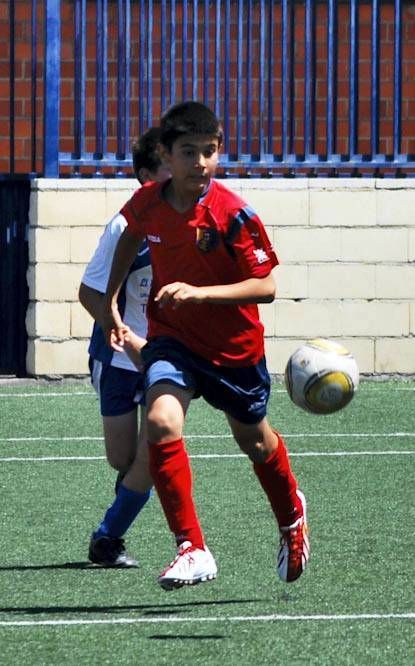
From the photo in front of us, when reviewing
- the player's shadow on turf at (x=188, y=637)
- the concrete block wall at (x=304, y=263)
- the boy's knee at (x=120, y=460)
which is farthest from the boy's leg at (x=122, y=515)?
the concrete block wall at (x=304, y=263)

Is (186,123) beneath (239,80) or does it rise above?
beneath

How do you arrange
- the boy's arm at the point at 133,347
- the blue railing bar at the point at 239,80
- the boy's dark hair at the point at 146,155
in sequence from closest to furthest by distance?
the boy's arm at the point at 133,347 < the boy's dark hair at the point at 146,155 < the blue railing bar at the point at 239,80

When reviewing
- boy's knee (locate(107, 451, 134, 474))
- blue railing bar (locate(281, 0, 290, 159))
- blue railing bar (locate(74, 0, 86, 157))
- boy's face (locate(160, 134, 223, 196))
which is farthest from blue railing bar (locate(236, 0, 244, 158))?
boy's face (locate(160, 134, 223, 196))

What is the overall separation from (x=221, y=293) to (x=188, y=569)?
92 centimetres

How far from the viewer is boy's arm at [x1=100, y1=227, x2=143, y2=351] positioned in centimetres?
602

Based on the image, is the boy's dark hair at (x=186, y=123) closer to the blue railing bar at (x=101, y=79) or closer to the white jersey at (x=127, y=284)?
the white jersey at (x=127, y=284)

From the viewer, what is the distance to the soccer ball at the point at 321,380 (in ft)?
20.0

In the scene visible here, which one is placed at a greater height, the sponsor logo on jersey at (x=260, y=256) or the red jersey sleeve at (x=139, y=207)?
the red jersey sleeve at (x=139, y=207)

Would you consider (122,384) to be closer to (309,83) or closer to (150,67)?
(150,67)

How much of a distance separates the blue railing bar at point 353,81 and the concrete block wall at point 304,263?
0.35 m

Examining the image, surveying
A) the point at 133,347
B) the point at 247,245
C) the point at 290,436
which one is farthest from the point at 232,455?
the point at 247,245

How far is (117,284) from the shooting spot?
Answer: 608 cm

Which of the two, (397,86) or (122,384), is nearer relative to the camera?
A: (122,384)

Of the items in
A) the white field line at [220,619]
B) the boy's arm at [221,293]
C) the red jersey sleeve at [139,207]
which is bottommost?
the white field line at [220,619]
